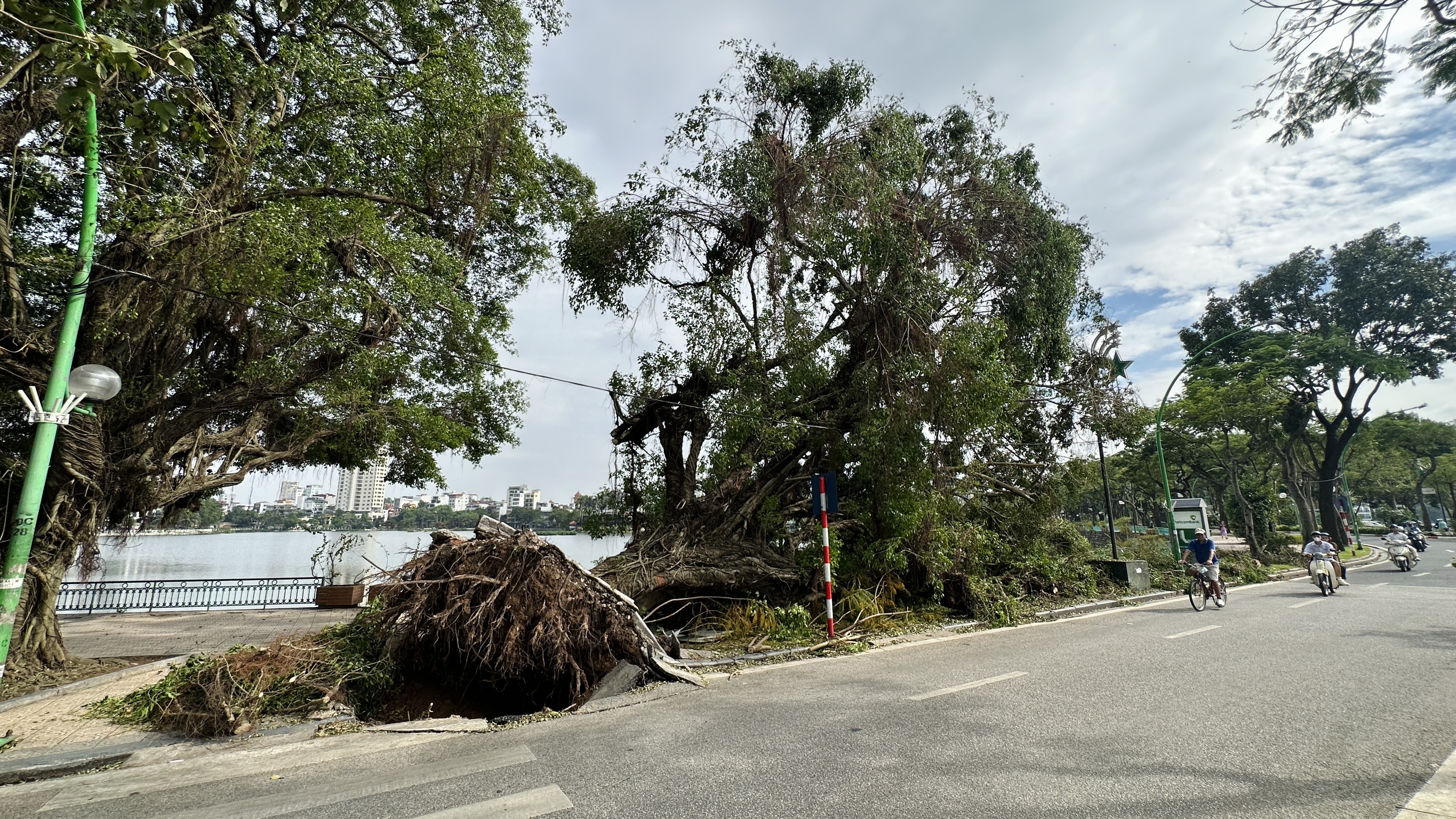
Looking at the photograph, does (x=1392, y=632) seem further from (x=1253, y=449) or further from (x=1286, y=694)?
(x=1253, y=449)

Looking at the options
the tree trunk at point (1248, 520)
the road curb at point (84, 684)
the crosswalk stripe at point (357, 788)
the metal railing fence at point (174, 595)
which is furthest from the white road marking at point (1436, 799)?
the tree trunk at point (1248, 520)

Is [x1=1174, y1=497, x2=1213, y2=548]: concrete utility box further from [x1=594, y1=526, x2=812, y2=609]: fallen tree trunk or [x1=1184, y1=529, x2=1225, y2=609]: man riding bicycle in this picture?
[x1=594, y1=526, x2=812, y2=609]: fallen tree trunk

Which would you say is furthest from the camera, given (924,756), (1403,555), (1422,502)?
(1422,502)

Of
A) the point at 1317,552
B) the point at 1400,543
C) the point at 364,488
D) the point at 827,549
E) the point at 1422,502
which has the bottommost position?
the point at 1400,543

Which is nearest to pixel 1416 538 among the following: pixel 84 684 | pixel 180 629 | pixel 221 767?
pixel 221 767

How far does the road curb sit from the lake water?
6.44 feet

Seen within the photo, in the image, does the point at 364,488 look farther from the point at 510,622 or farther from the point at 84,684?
the point at 510,622

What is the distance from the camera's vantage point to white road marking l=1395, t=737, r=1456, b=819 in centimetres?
326

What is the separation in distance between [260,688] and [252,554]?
1925 inches

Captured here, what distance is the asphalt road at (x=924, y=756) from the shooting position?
143 inches

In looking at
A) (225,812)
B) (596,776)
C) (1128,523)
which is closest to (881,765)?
(596,776)

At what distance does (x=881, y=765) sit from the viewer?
4.20 m

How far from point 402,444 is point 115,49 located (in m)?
11.1

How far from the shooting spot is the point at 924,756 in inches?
172
